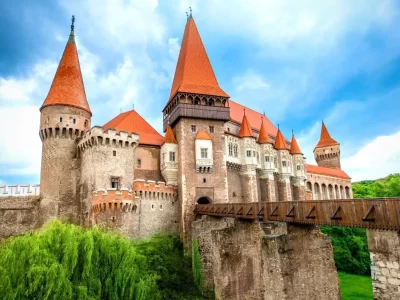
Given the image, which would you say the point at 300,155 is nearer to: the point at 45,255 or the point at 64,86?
the point at 64,86

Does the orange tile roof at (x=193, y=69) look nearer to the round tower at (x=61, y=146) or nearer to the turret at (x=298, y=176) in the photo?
the round tower at (x=61, y=146)

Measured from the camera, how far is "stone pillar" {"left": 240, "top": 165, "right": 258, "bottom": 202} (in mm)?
33312

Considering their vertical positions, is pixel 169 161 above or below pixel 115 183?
above

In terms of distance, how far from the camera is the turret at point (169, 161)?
3031 cm

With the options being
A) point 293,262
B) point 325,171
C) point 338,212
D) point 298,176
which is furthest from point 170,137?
point 325,171

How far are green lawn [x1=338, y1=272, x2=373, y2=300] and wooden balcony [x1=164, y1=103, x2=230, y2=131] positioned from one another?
19430mm

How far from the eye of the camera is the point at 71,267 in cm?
1390

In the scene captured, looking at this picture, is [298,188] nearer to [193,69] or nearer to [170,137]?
[170,137]

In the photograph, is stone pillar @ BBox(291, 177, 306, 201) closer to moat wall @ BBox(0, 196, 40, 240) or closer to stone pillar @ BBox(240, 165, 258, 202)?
stone pillar @ BBox(240, 165, 258, 202)

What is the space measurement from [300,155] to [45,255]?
110 ft

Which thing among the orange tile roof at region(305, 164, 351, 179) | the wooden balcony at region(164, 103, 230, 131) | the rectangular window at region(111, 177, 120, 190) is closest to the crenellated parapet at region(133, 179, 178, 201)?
A: the rectangular window at region(111, 177, 120, 190)

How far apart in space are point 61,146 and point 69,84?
576cm

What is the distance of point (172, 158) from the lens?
3061cm

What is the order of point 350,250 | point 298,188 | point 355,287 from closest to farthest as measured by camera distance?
point 355,287
point 350,250
point 298,188
